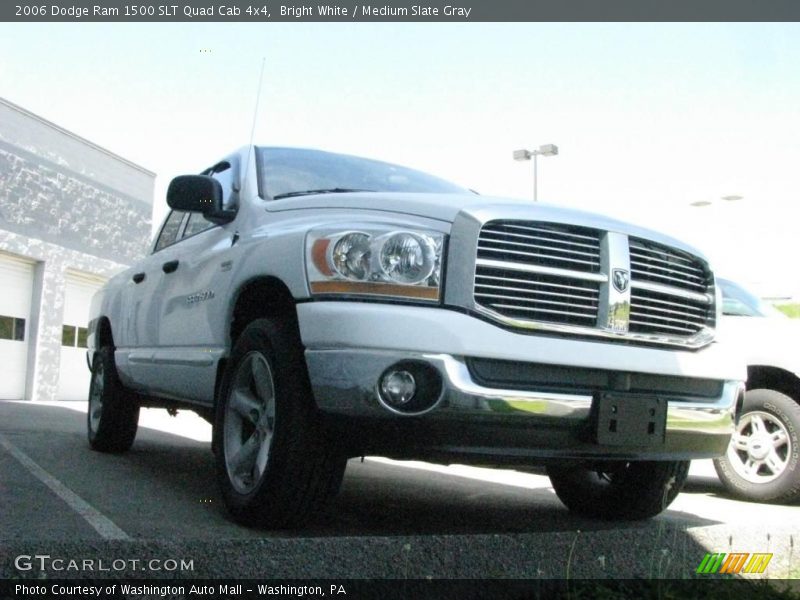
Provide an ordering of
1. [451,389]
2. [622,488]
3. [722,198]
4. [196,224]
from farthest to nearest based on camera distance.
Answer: [722,198] < [196,224] < [622,488] < [451,389]

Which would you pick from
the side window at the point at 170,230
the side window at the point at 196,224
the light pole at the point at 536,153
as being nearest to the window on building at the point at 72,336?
the light pole at the point at 536,153

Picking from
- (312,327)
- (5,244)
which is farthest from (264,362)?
(5,244)

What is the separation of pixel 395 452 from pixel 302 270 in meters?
0.77

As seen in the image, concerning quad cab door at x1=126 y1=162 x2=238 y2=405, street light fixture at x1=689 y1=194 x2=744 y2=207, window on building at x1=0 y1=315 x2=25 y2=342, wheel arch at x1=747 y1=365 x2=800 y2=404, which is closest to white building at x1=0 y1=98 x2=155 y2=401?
window on building at x1=0 y1=315 x2=25 y2=342

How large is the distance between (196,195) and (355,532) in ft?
6.20

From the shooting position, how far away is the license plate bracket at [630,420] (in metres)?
3.31

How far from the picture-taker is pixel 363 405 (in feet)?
10.3

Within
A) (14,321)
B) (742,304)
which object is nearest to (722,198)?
(742,304)

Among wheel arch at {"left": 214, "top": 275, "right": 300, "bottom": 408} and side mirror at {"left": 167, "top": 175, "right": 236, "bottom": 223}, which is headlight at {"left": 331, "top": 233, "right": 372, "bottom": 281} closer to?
wheel arch at {"left": 214, "top": 275, "right": 300, "bottom": 408}

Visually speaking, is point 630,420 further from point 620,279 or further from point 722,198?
point 722,198

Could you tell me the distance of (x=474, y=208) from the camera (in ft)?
11.2

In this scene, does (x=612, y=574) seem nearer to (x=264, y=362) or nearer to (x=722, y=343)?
(x=722, y=343)

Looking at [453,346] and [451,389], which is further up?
[453,346]

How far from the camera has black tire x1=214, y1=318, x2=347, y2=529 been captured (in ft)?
10.9
